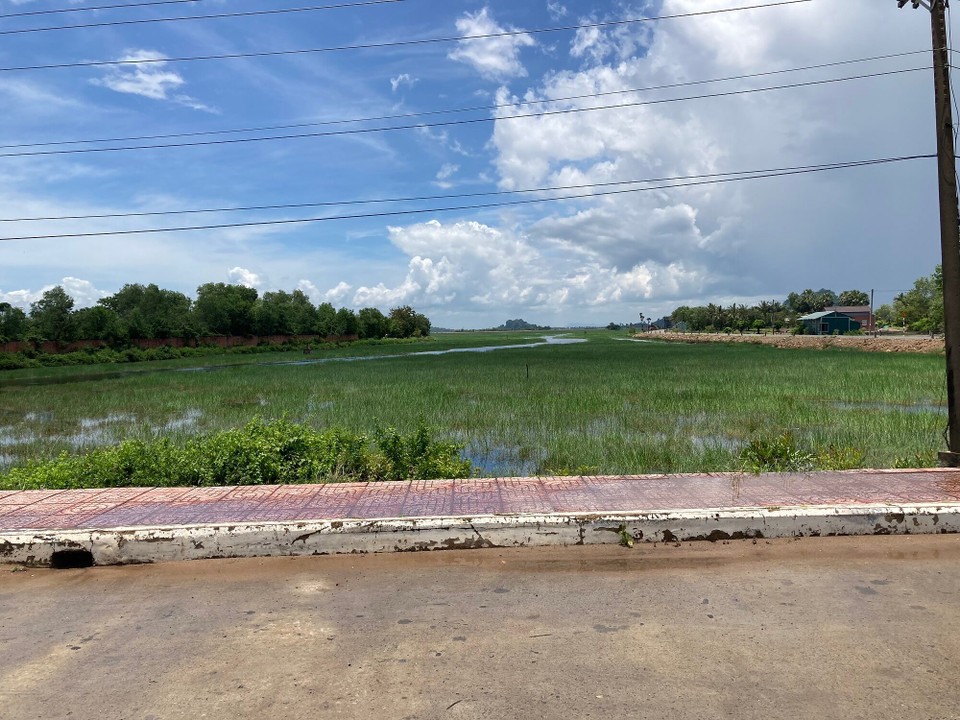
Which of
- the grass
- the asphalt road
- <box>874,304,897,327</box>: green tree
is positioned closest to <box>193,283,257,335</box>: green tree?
the grass

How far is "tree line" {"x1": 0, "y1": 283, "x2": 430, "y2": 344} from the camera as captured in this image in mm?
57447

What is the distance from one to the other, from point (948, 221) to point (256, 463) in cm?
904

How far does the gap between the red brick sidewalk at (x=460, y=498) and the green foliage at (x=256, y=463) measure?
0.53 meters

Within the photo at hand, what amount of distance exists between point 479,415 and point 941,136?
461 inches

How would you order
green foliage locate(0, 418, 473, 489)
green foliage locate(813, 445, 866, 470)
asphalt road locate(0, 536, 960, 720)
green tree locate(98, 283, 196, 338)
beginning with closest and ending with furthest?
asphalt road locate(0, 536, 960, 720)
green foliage locate(0, 418, 473, 489)
green foliage locate(813, 445, 866, 470)
green tree locate(98, 283, 196, 338)

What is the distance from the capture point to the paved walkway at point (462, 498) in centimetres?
566

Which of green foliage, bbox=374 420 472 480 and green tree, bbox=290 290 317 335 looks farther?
green tree, bbox=290 290 317 335

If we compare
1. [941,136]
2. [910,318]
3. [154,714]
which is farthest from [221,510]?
[910,318]

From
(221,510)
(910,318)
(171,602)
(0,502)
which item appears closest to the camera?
(171,602)

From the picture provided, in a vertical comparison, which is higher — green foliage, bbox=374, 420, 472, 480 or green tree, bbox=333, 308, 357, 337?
green tree, bbox=333, 308, 357, 337

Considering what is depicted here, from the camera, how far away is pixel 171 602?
436 cm

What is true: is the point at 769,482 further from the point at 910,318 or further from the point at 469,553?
the point at 910,318

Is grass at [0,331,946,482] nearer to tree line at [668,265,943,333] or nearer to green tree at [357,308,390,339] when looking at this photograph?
tree line at [668,265,943,333]

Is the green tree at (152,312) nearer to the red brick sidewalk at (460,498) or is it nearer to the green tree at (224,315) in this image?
the green tree at (224,315)
